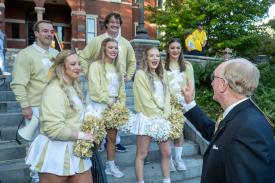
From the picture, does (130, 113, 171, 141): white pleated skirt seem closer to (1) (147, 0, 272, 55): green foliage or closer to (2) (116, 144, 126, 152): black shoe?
(2) (116, 144, 126, 152): black shoe

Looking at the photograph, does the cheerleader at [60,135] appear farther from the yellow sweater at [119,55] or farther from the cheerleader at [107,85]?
the yellow sweater at [119,55]

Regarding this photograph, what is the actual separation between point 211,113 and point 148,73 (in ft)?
11.3

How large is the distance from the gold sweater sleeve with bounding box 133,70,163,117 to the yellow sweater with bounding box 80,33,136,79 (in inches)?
23.6

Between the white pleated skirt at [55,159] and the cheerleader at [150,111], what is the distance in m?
1.26

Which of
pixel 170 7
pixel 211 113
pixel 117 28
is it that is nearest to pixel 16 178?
pixel 117 28

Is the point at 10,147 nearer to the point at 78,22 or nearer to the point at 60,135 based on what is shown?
the point at 60,135

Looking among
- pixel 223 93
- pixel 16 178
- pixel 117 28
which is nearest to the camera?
pixel 223 93

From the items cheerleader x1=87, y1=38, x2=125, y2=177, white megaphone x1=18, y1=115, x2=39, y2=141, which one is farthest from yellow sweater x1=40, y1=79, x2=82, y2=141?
cheerleader x1=87, y1=38, x2=125, y2=177

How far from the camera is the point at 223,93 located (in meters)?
2.09

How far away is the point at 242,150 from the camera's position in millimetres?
1806

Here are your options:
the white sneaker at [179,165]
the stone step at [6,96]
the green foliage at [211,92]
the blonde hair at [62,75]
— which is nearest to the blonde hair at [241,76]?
the blonde hair at [62,75]

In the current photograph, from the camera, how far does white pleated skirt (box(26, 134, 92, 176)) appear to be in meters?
2.85

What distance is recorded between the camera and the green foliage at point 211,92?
24.3 ft

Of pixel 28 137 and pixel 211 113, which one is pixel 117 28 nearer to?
pixel 28 137
